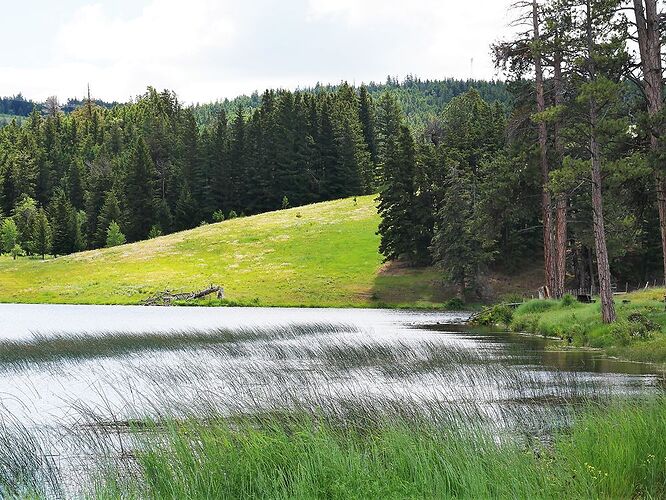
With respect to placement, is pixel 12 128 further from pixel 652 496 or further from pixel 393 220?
pixel 652 496

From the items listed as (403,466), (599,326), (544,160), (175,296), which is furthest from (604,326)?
(175,296)

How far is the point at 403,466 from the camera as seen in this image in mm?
8648

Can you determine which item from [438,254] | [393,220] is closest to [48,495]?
[438,254]

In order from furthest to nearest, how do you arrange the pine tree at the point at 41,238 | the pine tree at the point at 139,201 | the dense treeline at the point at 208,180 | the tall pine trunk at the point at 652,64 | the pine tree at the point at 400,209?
the pine tree at the point at 139,201 → the dense treeline at the point at 208,180 → the pine tree at the point at 41,238 → the pine tree at the point at 400,209 → the tall pine trunk at the point at 652,64

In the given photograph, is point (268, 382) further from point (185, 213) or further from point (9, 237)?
point (9, 237)

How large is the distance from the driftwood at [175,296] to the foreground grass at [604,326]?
34.7 metres

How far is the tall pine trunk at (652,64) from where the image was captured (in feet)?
86.0

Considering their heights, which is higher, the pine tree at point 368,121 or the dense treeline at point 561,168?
the pine tree at point 368,121

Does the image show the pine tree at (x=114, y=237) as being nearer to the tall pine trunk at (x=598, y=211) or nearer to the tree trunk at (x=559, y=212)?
the tree trunk at (x=559, y=212)

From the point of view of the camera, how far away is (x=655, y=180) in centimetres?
2697

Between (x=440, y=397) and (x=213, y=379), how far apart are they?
18.2 feet

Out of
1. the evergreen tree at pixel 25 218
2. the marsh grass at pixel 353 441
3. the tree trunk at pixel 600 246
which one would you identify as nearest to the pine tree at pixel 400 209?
the tree trunk at pixel 600 246

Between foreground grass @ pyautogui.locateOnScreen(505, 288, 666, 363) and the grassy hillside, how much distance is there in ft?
92.5

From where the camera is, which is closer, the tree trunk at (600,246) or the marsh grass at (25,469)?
the marsh grass at (25,469)
